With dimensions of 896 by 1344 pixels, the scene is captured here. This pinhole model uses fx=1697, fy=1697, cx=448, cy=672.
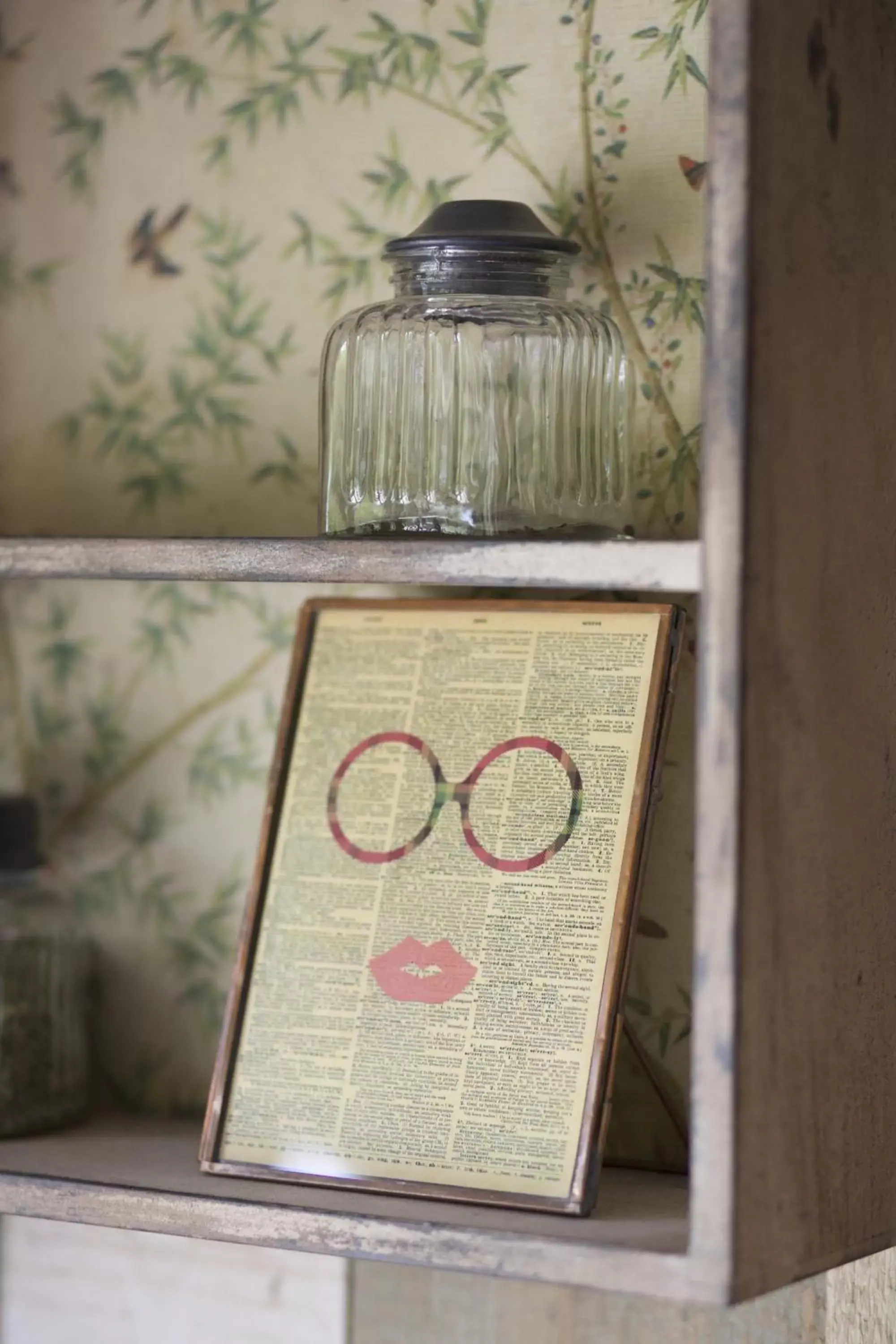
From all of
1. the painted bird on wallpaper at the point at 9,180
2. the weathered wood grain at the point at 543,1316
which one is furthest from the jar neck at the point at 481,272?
the weathered wood grain at the point at 543,1316

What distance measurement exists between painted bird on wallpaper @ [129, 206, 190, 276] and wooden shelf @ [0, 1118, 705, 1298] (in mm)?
512

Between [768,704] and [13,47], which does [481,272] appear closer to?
[768,704]

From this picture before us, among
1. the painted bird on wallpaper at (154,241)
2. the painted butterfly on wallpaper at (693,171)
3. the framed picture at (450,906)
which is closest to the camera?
the framed picture at (450,906)

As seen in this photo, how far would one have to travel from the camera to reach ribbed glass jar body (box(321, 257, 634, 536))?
820 millimetres

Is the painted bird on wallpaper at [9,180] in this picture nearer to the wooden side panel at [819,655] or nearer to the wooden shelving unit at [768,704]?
the wooden shelving unit at [768,704]

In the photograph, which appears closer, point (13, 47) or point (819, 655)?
point (819, 655)

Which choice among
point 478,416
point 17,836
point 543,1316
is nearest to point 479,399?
point 478,416

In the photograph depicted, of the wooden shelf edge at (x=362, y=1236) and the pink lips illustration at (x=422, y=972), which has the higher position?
the pink lips illustration at (x=422, y=972)

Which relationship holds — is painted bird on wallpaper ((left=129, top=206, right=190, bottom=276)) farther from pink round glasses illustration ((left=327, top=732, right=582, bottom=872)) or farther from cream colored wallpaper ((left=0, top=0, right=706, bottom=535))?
pink round glasses illustration ((left=327, top=732, right=582, bottom=872))

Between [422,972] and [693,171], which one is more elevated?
[693,171]

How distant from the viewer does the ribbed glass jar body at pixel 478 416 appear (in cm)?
82

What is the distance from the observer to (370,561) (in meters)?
0.73

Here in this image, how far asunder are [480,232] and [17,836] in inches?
16.1

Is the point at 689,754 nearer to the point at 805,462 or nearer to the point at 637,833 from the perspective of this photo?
the point at 637,833
